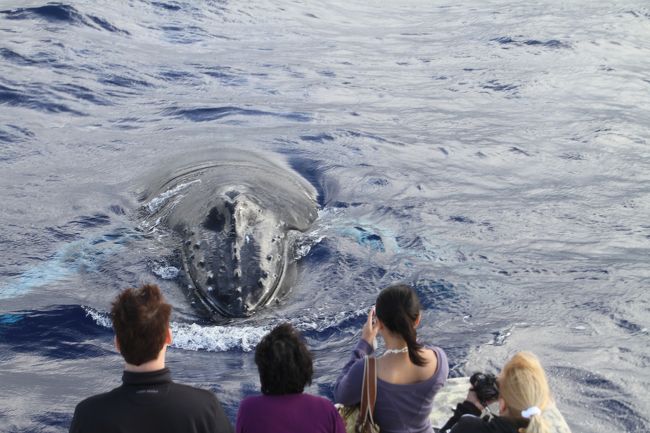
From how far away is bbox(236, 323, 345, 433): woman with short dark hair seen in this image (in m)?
5.10

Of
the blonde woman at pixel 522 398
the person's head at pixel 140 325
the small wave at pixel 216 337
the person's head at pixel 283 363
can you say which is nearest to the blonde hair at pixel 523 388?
the blonde woman at pixel 522 398

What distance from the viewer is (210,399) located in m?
4.89

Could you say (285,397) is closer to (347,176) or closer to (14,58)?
(347,176)

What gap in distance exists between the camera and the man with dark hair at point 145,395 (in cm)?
473

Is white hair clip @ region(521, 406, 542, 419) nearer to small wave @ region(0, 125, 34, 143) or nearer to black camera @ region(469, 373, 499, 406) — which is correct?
black camera @ region(469, 373, 499, 406)

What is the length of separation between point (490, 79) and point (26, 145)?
12899mm

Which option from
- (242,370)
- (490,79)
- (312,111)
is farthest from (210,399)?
(490,79)

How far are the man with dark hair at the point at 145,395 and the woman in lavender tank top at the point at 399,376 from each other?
122 centimetres

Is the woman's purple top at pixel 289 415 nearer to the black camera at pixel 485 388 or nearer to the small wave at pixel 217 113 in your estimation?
the black camera at pixel 485 388

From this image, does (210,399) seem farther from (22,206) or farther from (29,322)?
(22,206)

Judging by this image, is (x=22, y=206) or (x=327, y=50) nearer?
(x=22, y=206)

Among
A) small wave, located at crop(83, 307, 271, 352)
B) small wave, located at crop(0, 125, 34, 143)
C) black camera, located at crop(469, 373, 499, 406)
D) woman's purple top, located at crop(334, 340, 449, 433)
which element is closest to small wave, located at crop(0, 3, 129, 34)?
small wave, located at crop(0, 125, 34, 143)

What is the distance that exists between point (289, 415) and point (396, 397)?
1004 millimetres

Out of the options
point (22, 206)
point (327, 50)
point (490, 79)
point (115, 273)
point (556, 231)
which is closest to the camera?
point (115, 273)
